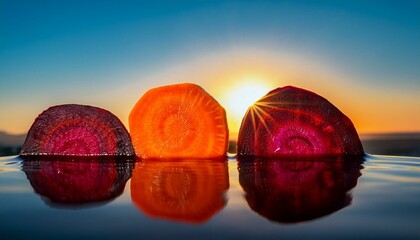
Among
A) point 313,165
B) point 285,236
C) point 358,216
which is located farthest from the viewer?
→ point 313,165

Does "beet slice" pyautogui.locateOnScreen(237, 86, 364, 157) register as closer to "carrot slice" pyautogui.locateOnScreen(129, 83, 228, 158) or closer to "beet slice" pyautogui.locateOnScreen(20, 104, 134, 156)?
"carrot slice" pyautogui.locateOnScreen(129, 83, 228, 158)

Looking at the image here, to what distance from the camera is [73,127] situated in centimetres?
425

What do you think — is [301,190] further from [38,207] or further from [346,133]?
[346,133]

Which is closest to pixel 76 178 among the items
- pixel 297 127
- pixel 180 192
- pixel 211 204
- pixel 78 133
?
pixel 180 192

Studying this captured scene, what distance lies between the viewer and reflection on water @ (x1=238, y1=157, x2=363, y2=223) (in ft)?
5.18

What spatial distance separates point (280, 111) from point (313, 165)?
854mm

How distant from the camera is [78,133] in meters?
4.27

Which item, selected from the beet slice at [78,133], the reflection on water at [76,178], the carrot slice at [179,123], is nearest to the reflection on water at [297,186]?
the carrot slice at [179,123]

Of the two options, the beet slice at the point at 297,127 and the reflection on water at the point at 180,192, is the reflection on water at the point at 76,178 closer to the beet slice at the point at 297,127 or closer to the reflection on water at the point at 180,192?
the reflection on water at the point at 180,192

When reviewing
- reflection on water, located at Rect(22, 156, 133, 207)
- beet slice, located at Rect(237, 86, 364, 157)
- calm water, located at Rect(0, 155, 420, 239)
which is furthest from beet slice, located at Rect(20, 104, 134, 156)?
beet slice, located at Rect(237, 86, 364, 157)

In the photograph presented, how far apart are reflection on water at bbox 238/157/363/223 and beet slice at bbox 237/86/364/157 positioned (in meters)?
0.29

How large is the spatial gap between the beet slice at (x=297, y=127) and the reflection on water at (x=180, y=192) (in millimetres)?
1043

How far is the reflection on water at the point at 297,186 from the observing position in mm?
1578

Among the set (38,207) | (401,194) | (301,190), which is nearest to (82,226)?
(38,207)
